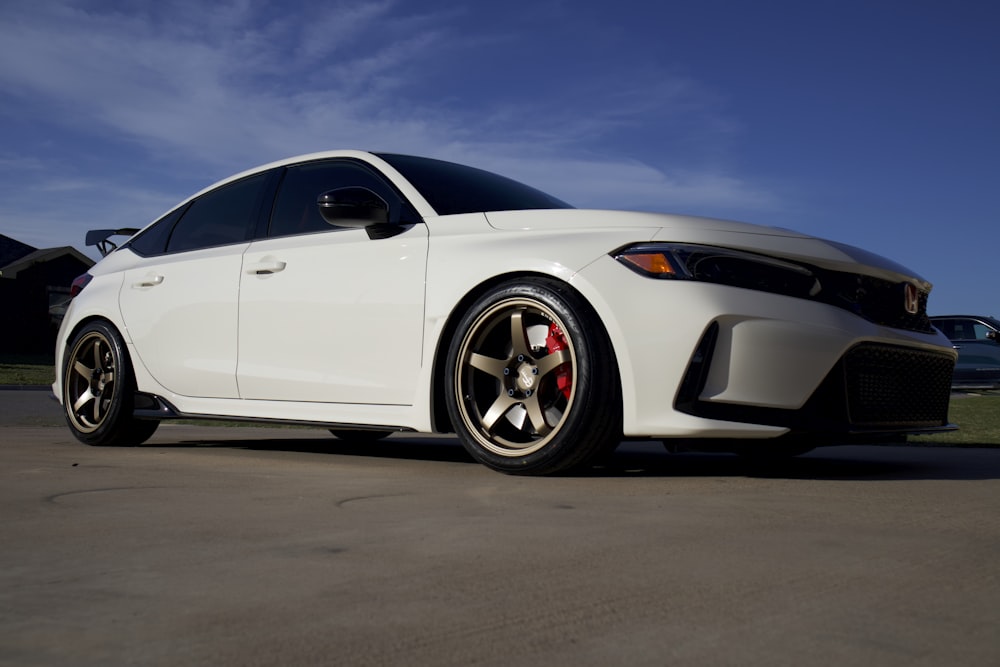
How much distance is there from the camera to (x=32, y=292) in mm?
35594

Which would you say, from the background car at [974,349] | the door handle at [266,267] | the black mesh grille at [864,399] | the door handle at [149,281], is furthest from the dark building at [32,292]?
the black mesh grille at [864,399]

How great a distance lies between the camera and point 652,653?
1646 millimetres

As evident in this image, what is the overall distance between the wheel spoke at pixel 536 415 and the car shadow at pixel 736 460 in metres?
0.21

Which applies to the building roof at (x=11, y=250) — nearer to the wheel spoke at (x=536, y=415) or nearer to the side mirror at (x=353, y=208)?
the side mirror at (x=353, y=208)

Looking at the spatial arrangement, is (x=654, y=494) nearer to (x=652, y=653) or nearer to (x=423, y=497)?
(x=423, y=497)

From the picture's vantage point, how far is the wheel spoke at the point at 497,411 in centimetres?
429

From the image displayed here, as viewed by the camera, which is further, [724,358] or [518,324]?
[518,324]

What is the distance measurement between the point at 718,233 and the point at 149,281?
3658mm

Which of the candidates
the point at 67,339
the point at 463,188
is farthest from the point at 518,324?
the point at 67,339

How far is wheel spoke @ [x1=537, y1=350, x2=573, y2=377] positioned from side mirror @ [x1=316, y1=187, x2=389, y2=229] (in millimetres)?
1202

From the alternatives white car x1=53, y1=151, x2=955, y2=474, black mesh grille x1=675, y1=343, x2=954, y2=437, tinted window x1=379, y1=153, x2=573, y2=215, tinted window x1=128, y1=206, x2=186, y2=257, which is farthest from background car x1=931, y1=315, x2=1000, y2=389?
tinted window x1=128, y1=206, x2=186, y2=257

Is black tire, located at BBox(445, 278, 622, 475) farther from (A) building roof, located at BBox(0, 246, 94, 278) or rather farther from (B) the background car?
(A) building roof, located at BBox(0, 246, 94, 278)

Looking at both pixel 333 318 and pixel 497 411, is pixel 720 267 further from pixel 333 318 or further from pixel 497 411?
pixel 333 318

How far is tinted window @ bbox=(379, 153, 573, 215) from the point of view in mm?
5052
